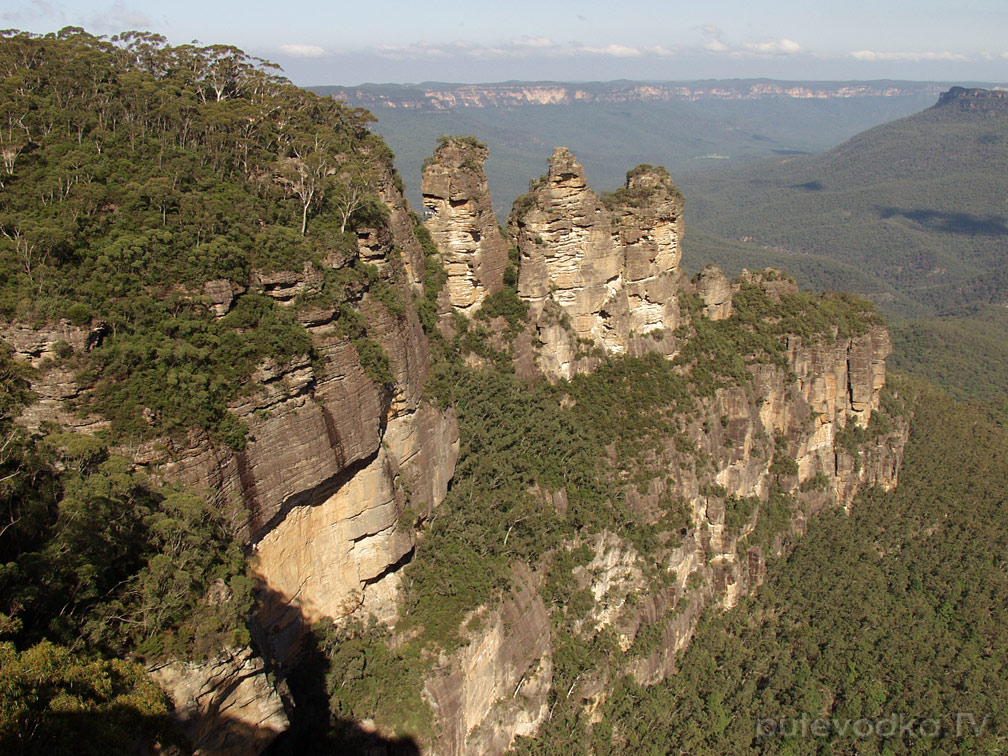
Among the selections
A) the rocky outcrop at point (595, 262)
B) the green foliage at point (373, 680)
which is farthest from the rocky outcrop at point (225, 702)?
the rocky outcrop at point (595, 262)

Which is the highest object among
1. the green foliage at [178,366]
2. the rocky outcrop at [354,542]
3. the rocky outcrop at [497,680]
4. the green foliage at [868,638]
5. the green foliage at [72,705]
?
the green foliage at [178,366]

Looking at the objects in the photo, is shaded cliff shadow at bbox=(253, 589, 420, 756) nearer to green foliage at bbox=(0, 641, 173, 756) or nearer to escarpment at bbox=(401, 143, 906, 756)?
escarpment at bbox=(401, 143, 906, 756)

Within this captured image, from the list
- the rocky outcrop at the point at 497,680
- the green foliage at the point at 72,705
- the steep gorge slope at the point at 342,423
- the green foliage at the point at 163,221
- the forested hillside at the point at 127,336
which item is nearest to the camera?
the green foliage at the point at 72,705

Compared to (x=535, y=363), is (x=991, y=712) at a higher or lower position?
lower

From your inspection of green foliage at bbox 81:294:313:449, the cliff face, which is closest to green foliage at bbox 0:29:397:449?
green foliage at bbox 81:294:313:449

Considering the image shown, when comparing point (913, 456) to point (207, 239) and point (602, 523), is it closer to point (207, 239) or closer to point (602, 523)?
point (602, 523)

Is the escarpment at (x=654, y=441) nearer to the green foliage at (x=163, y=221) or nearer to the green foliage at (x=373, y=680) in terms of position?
the green foliage at (x=373, y=680)

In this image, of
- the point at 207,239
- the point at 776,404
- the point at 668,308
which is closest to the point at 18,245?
the point at 207,239
